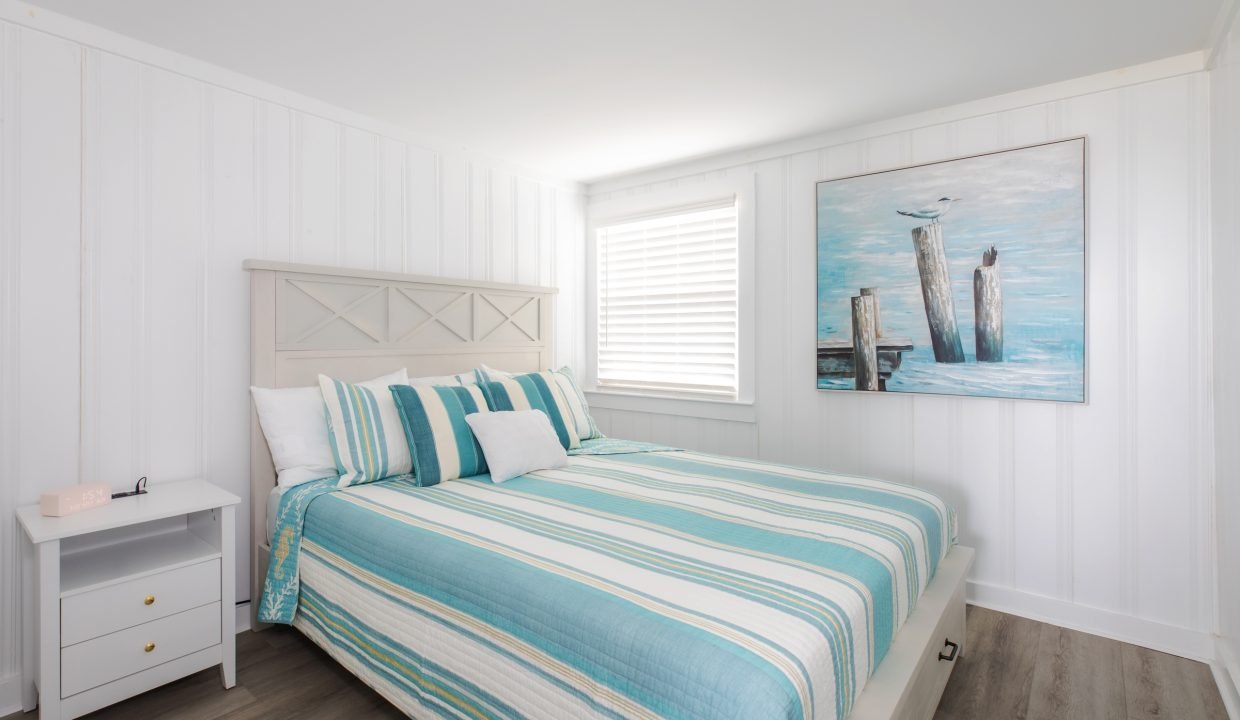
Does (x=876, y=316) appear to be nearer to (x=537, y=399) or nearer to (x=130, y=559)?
(x=537, y=399)

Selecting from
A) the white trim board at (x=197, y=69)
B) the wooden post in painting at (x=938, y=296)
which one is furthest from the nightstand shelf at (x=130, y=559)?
the wooden post in painting at (x=938, y=296)

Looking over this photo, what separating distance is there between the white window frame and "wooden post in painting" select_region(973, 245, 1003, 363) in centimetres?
118

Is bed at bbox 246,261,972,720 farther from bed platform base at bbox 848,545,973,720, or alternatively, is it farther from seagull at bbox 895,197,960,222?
seagull at bbox 895,197,960,222

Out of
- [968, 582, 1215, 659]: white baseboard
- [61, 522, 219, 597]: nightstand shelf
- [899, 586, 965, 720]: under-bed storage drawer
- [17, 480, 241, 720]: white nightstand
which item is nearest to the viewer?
[899, 586, 965, 720]: under-bed storage drawer

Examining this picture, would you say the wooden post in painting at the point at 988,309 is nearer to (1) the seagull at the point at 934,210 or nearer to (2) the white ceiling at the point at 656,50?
(1) the seagull at the point at 934,210

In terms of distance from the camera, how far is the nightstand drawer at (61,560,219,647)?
71.8 inches

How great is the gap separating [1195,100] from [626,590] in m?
2.96

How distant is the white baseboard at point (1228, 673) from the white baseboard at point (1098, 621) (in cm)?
8

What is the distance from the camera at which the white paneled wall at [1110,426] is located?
2389 millimetres

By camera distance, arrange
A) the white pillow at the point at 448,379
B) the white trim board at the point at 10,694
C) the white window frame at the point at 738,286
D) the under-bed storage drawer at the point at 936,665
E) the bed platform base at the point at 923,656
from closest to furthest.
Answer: the bed platform base at the point at 923,656 < the under-bed storage drawer at the point at 936,665 < the white trim board at the point at 10,694 < the white pillow at the point at 448,379 < the white window frame at the point at 738,286

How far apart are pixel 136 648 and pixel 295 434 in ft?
2.84

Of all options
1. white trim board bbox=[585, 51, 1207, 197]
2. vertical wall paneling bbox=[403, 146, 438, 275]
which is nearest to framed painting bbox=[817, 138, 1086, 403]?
white trim board bbox=[585, 51, 1207, 197]

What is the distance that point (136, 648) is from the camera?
76.4 inches

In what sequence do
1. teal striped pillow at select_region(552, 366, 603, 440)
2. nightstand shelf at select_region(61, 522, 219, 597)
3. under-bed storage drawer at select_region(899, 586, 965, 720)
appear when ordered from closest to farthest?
1. under-bed storage drawer at select_region(899, 586, 965, 720)
2. nightstand shelf at select_region(61, 522, 219, 597)
3. teal striped pillow at select_region(552, 366, 603, 440)
